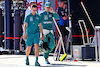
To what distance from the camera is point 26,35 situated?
6891 mm

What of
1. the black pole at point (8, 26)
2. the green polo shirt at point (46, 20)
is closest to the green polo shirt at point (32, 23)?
the green polo shirt at point (46, 20)

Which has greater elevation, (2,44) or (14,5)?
(14,5)

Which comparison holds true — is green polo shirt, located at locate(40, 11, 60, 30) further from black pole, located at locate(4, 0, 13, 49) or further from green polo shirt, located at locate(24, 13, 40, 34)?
black pole, located at locate(4, 0, 13, 49)

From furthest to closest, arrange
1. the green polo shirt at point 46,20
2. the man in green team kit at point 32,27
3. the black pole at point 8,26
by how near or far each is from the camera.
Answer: the black pole at point 8,26 < the green polo shirt at point 46,20 < the man in green team kit at point 32,27

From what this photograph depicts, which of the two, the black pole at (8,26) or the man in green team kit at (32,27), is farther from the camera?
the black pole at (8,26)

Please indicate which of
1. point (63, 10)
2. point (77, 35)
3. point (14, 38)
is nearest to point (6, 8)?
point (14, 38)

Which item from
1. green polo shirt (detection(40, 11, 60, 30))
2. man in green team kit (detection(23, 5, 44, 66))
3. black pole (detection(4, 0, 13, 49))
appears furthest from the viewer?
black pole (detection(4, 0, 13, 49))

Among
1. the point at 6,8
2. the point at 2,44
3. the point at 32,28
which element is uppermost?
the point at 6,8

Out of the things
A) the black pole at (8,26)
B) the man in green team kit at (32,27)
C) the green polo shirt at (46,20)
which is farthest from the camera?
the black pole at (8,26)

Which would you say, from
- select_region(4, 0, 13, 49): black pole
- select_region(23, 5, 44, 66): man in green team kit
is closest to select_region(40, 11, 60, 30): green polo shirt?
select_region(23, 5, 44, 66): man in green team kit

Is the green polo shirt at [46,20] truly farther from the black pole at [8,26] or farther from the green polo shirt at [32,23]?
the black pole at [8,26]

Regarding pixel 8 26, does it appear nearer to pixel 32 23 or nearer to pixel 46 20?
pixel 46 20

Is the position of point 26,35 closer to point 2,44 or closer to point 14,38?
point 14,38

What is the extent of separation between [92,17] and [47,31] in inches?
115
